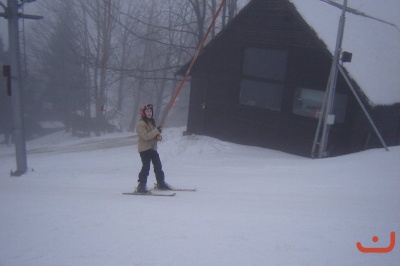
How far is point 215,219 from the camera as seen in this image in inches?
185

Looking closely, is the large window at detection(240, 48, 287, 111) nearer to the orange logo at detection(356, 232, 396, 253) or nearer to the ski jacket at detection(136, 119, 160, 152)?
the ski jacket at detection(136, 119, 160, 152)

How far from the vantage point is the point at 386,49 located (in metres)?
13.7

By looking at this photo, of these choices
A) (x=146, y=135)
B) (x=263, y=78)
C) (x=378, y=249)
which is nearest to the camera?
(x=378, y=249)

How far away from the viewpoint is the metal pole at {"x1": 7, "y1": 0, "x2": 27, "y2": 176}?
8.84 m

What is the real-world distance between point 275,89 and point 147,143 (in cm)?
738

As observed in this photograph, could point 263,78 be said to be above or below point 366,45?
below

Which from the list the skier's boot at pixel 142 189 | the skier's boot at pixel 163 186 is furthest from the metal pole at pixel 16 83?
the skier's boot at pixel 163 186

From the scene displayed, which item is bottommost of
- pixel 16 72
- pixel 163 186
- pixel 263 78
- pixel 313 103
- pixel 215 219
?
pixel 163 186

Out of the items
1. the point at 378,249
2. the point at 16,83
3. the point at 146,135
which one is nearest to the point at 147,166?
the point at 146,135

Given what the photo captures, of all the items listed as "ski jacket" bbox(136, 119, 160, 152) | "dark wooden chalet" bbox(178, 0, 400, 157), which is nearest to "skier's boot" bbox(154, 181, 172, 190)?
"ski jacket" bbox(136, 119, 160, 152)

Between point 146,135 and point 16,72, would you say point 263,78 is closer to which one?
point 146,135

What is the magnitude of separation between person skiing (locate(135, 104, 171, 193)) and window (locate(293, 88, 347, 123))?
695cm

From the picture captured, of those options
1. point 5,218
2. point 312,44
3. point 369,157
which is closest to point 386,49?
point 312,44

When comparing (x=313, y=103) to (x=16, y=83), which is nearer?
(x=16, y=83)
